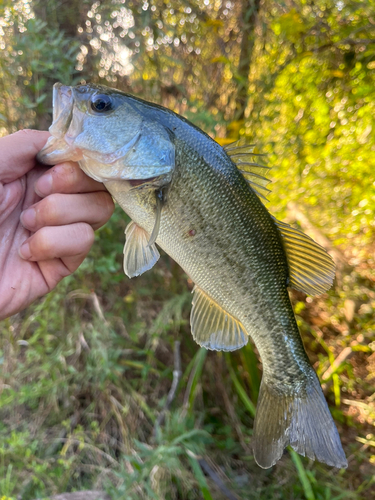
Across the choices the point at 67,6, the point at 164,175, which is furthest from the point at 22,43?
the point at 164,175

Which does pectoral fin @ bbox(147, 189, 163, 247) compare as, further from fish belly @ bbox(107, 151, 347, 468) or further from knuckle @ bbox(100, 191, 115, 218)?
knuckle @ bbox(100, 191, 115, 218)

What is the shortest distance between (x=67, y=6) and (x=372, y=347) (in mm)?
3422

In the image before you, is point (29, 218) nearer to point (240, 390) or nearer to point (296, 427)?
point (296, 427)

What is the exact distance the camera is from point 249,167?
116 centimetres

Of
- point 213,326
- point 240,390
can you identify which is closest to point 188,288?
point 240,390

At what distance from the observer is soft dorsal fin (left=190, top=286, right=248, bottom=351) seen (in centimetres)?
124

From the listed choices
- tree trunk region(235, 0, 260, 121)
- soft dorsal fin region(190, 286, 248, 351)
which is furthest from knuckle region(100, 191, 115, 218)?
tree trunk region(235, 0, 260, 121)

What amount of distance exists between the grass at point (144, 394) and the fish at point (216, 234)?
85cm

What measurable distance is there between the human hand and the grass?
27.9 inches

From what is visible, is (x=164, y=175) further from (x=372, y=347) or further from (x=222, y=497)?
(x=372, y=347)

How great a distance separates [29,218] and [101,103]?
51cm

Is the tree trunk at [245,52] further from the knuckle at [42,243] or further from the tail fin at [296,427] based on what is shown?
the tail fin at [296,427]

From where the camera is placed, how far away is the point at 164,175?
3.48 feet

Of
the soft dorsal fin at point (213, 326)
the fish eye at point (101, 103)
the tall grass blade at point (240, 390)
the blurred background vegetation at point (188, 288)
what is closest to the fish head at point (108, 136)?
the fish eye at point (101, 103)
